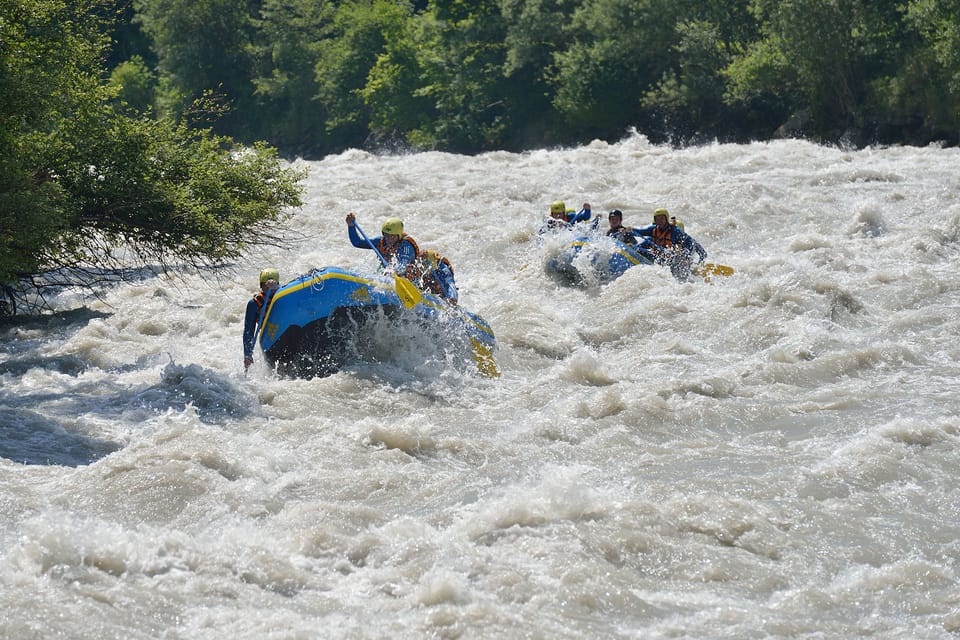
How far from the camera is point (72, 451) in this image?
26.8 feet

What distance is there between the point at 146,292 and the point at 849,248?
29.0 ft

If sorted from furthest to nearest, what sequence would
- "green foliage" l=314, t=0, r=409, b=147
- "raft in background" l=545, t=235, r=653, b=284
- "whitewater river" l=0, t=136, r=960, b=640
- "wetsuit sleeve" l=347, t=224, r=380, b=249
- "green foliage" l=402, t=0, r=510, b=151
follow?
1. "green foliage" l=314, t=0, r=409, b=147
2. "green foliage" l=402, t=0, r=510, b=151
3. "raft in background" l=545, t=235, r=653, b=284
4. "wetsuit sleeve" l=347, t=224, r=380, b=249
5. "whitewater river" l=0, t=136, r=960, b=640

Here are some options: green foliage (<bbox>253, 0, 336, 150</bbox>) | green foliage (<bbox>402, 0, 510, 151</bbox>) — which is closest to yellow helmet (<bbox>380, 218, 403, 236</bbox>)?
green foliage (<bbox>402, 0, 510, 151</bbox>)

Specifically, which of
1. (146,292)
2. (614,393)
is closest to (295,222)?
(146,292)

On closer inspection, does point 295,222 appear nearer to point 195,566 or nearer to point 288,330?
point 288,330

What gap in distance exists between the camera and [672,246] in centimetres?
1469

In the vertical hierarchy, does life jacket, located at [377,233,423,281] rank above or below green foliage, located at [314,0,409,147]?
below

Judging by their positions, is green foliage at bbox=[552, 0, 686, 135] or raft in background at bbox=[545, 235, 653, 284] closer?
raft in background at bbox=[545, 235, 653, 284]

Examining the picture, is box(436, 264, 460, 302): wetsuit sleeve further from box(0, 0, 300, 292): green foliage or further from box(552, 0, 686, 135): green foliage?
box(552, 0, 686, 135): green foliage

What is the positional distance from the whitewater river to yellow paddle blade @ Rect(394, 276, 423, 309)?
339 millimetres

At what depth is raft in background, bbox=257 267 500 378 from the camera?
33.1 ft

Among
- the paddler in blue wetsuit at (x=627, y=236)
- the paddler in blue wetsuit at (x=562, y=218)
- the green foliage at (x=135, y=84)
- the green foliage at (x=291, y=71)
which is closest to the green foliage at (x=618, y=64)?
the green foliage at (x=291, y=71)

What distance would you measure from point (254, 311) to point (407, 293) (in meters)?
1.34

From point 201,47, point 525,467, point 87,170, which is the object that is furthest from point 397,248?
point 201,47
